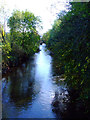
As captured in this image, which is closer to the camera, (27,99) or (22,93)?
(27,99)

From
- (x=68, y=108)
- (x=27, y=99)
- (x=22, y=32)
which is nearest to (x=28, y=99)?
(x=27, y=99)

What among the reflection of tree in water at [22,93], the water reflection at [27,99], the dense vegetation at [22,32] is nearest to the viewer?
the water reflection at [27,99]

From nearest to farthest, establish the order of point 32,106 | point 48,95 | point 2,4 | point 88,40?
point 88,40
point 32,106
point 48,95
point 2,4

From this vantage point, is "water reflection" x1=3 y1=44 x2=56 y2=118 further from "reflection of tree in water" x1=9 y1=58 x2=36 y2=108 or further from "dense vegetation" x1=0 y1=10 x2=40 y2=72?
"dense vegetation" x1=0 y1=10 x2=40 y2=72

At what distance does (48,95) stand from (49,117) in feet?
10.3

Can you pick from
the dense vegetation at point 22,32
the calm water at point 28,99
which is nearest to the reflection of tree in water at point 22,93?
the calm water at point 28,99

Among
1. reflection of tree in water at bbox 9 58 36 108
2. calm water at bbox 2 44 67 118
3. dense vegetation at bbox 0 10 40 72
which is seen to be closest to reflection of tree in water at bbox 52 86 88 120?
calm water at bbox 2 44 67 118

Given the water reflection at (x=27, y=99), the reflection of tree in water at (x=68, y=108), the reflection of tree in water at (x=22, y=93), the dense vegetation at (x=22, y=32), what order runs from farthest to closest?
the dense vegetation at (x=22, y=32)
the reflection of tree in water at (x=22, y=93)
the water reflection at (x=27, y=99)
the reflection of tree in water at (x=68, y=108)

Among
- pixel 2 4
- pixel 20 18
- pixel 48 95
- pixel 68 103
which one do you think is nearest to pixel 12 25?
pixel 20 18

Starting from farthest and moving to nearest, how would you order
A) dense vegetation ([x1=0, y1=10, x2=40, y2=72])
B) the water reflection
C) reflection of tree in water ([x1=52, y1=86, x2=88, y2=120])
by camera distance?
dense vegetation ([x1=0, y1=10, x2=40, y2=72])
the water reflection
reflection of tree in water ([x1=52, y1=86, x2=88, y2=120])

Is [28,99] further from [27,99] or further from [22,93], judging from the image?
[22,93]

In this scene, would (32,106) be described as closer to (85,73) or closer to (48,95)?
(48,95)

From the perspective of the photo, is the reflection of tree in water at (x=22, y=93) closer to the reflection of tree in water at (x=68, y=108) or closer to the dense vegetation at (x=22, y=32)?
the reflection of tree in water at (x=68, y=108)

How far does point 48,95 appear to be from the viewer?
11.4 m
